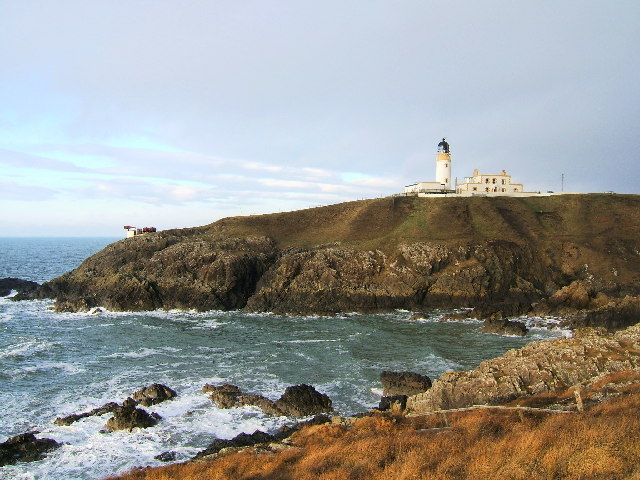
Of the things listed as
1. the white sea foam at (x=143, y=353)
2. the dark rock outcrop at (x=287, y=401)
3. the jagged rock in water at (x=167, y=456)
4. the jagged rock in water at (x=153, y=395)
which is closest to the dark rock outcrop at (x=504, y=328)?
the dark rock outcrop at (x=287, y=401)

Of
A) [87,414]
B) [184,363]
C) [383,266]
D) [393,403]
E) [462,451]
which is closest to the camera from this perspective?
[462,451]

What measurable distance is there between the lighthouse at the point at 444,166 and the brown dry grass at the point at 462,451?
75.2m

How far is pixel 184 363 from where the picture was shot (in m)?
35.7

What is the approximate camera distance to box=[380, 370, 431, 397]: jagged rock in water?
28.6 m

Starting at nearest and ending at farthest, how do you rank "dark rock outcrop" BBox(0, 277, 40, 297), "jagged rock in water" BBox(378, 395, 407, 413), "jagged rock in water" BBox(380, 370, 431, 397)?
"jagged rock in water" BBox(378, 395, 407, 413) < "jagged rock in water" BBox(380, 370, 431, 397) < "dark rock outcrop" BBox(0, 277, 40, 297)

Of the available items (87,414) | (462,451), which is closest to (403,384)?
(462,451)

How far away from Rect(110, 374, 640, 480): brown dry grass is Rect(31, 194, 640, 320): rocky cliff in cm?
3493

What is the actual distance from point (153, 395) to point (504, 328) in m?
30.0

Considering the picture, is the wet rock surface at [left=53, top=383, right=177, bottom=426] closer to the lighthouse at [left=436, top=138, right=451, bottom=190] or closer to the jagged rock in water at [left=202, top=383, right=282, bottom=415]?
the jagged rock in water at [left=202, top=383, right=282, bottom=415]

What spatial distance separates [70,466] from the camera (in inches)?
827

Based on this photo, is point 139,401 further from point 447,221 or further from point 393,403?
point 447,221

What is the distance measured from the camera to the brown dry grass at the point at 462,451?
12469mm

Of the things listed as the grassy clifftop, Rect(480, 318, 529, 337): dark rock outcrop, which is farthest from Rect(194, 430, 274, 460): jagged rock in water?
the grassy clifftop

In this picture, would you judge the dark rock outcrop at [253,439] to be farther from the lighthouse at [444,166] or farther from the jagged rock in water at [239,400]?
the lighthouse at [444,166]
